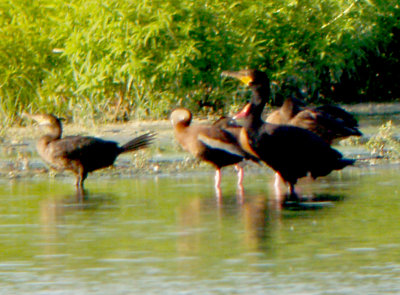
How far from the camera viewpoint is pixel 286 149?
10.8 metres

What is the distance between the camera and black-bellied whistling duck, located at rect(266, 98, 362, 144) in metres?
13.5

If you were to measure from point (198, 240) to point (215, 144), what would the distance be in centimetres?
416

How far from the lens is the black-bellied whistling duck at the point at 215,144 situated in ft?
38.7

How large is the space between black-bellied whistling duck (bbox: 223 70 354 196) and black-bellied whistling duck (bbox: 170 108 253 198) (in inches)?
23.8

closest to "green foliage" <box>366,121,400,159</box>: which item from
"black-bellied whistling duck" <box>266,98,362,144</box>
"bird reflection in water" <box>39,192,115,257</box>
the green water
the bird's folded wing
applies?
"black-bellied whistling duck" <box>266,98,362,144</box>

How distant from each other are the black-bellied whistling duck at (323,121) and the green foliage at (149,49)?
3.23 meters

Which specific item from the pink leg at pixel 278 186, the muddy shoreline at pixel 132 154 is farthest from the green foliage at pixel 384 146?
the pink leg at pixel 278 186

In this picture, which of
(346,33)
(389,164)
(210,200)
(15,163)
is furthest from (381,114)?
(210,200)

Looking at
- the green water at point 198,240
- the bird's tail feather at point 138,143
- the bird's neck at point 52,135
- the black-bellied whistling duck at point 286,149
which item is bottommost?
the green water at point 198,240

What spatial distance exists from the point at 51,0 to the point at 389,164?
704 centimetres

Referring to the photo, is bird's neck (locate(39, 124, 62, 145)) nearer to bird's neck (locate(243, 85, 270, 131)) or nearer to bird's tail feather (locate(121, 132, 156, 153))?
bird's tail feather (locate(121, 132, 156, 153))

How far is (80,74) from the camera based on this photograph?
1783 cm

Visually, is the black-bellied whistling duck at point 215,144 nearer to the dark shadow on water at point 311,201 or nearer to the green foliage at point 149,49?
the dark shadow on water at point 311,201

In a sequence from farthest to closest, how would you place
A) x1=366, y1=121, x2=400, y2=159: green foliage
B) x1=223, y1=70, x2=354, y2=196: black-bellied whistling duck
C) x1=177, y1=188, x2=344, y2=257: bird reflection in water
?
x1=366, y1=121, x2=400, y2=159: green foliage → x1=223, y1=70, x2=354, y2=196: black-bellied whistling duck → x1=177, y1=188, x2=344, y2=257: bird reflection in water
